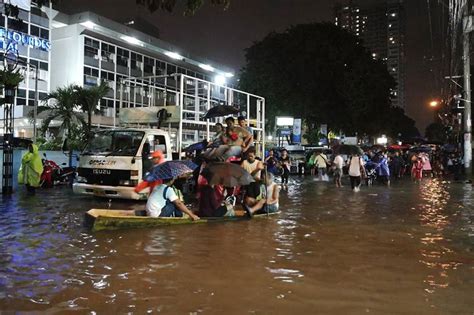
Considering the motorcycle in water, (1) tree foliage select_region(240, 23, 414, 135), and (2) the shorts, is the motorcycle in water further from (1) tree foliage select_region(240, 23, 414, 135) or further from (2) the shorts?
(1) tree foliage select_region(240, 23, 414, 135)

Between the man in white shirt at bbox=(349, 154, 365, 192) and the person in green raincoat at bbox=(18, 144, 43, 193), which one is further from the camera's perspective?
the man in white shirt at bbox=(349, 154, 365, 192)

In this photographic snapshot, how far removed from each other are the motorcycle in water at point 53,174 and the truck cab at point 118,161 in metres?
5.15

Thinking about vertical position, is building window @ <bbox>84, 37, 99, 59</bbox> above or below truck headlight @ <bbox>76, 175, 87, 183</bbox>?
above

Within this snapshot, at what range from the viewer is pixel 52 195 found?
15070 millimetres

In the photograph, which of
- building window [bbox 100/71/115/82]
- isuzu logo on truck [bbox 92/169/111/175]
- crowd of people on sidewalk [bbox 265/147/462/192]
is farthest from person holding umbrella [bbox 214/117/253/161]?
building window [bbox 100/71/115/82]

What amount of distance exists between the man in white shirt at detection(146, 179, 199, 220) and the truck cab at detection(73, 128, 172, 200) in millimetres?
3390

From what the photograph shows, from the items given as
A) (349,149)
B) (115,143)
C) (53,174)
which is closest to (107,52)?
(53,174)

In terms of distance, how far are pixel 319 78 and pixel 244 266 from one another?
35.8m

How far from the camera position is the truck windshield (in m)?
12.8

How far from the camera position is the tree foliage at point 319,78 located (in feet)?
132

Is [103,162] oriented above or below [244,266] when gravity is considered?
above

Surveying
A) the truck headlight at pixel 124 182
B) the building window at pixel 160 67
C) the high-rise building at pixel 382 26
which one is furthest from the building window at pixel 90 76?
the high-rise building at pixel 382 26

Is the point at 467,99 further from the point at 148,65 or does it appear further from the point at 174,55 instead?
the point at 174,55

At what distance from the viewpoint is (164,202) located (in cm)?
906
